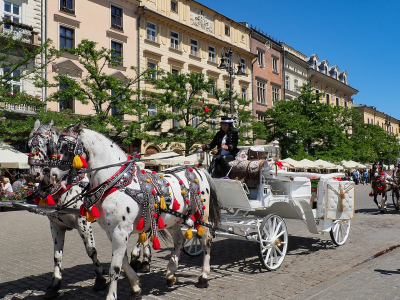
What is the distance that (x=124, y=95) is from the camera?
20531 mm

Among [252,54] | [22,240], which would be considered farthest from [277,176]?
[252,54]

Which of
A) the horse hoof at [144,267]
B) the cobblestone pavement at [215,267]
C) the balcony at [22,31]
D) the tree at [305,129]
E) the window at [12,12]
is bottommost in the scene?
the cobblestone pavement at [215,267]

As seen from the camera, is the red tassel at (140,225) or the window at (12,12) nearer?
the red tassel at (140,225)

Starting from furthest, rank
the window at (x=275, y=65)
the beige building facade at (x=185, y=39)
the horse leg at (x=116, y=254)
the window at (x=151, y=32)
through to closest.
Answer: the window at (x=275, y=65) < the window at (x=151, y=32) < the beige building facade at (x=185, y=39) < the horse leg at (x=116, y=254)

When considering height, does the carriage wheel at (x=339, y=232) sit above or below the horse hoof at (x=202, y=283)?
above

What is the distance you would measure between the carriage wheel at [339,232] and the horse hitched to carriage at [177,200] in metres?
0.02

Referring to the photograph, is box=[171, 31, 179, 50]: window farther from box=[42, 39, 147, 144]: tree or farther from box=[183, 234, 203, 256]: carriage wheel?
box=[183, 234, 203, 256]: carriage wheel

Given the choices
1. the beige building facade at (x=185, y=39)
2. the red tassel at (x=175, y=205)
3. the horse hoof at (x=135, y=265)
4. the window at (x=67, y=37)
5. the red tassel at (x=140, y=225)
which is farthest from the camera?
the beige building facade at (x=185, y=39)

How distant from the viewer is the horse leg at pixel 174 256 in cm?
537

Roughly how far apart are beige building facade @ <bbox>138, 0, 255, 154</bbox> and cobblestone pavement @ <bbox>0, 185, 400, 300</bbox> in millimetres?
17180

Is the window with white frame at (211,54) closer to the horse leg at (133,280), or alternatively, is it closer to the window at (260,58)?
the window at (260,58)

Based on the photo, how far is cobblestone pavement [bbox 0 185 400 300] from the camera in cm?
519

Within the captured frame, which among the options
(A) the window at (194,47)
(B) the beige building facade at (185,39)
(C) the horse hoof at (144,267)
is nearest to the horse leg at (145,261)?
(C) the horse hoof at (144,267)

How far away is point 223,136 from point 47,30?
19.2 metres
